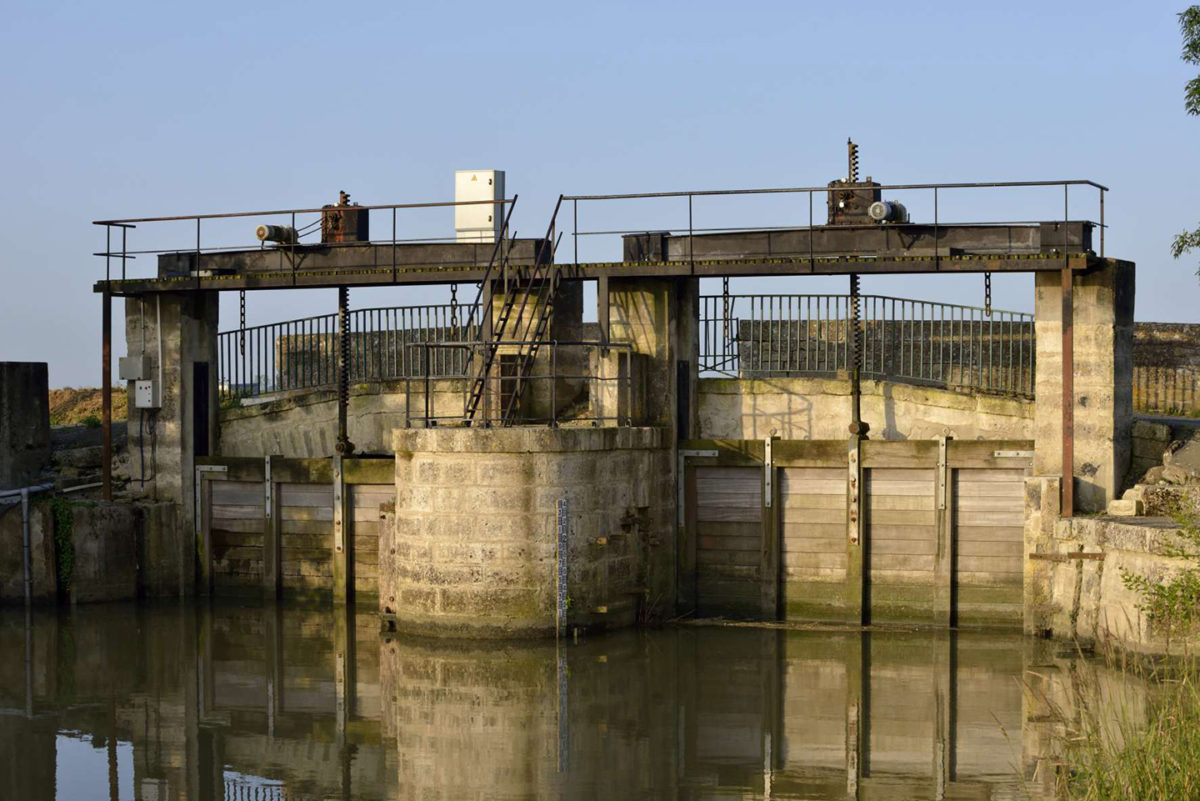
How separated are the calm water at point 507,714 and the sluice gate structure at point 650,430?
0.96m

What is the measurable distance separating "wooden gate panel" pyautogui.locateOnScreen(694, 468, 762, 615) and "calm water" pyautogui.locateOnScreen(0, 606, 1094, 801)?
2.52 feet

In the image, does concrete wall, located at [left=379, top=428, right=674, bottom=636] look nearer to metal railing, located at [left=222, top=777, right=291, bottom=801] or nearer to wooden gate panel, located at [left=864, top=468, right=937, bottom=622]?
wooden gate panel, located at [left=864, top=468, right=937, bottom=622]

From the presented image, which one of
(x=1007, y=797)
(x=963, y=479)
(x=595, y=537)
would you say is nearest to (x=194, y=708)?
(x=595, y=537)

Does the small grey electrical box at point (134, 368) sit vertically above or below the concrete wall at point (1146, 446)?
above

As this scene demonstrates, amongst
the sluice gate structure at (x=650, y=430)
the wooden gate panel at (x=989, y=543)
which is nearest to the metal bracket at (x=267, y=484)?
the sluice gate structure at (x=650, y=430)

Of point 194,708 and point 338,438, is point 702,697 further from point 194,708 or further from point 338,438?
point 338,438

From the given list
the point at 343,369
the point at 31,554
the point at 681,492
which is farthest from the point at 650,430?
the point at 31,554

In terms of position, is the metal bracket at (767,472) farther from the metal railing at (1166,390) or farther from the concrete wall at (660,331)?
the metal railing at (1166,390)

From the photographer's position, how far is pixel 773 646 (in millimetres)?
20312

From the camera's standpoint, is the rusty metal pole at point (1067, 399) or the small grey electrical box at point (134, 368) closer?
the rusty metal pole at point (1067, 399)

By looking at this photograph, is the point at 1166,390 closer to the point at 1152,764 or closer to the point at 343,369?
the point at 343,369

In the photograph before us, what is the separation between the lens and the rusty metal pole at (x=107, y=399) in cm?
2436

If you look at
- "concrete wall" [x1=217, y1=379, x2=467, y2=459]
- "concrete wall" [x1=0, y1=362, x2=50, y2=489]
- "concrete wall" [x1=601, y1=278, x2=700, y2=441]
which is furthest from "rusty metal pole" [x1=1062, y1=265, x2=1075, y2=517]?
"concrete wall" [x1=0, y1=362, x2=50, y2=489]

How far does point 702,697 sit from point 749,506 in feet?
16.0
